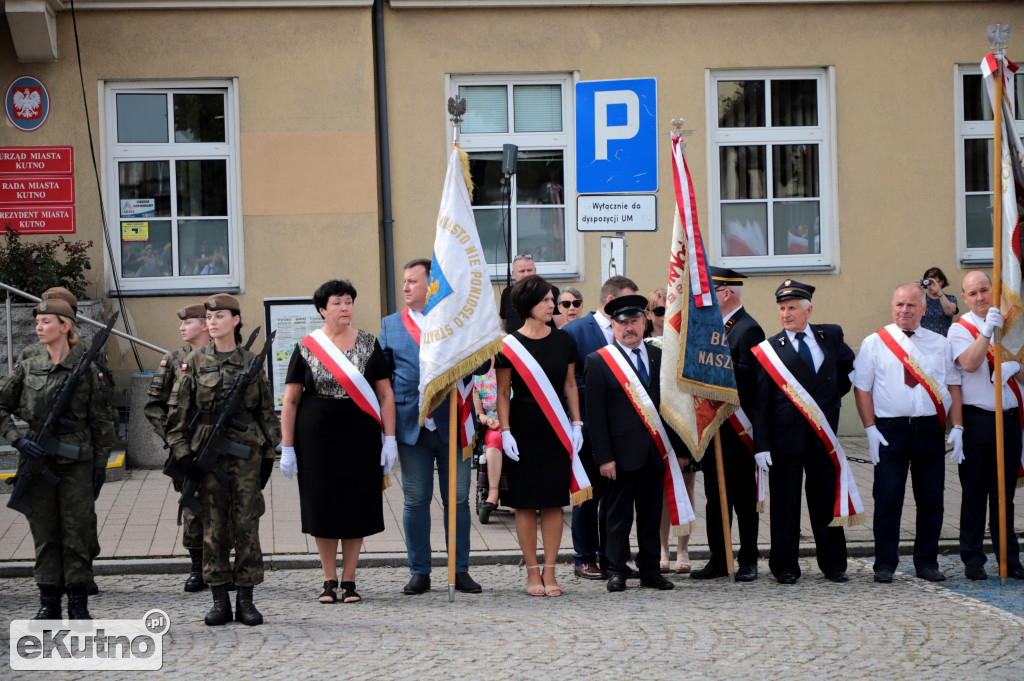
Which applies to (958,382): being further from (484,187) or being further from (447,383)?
(484,187)

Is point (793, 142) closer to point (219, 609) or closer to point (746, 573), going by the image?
point (746, 573)

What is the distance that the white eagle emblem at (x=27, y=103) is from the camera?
12641mm

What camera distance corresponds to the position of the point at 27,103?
12.7 meters

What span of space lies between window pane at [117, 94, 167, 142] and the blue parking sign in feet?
18.2

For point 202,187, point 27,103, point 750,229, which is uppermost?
point 27,103

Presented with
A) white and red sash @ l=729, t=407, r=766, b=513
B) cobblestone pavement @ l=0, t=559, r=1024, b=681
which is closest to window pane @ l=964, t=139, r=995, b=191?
white and red sash @ l=729, t=407, r=766, b=513

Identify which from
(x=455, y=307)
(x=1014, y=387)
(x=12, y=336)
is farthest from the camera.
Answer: (x=12, y=336)

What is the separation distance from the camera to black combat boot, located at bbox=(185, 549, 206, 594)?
7.54 m

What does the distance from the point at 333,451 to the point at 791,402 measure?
109 inches

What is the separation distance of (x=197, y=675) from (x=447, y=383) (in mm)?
2397

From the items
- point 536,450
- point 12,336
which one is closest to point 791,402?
point 536,450

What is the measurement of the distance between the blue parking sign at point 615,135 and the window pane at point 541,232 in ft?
13.9

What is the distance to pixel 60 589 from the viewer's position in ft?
22.1

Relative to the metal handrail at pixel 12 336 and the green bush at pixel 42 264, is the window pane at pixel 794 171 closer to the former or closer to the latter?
the metal handrail at pixel 12 336
